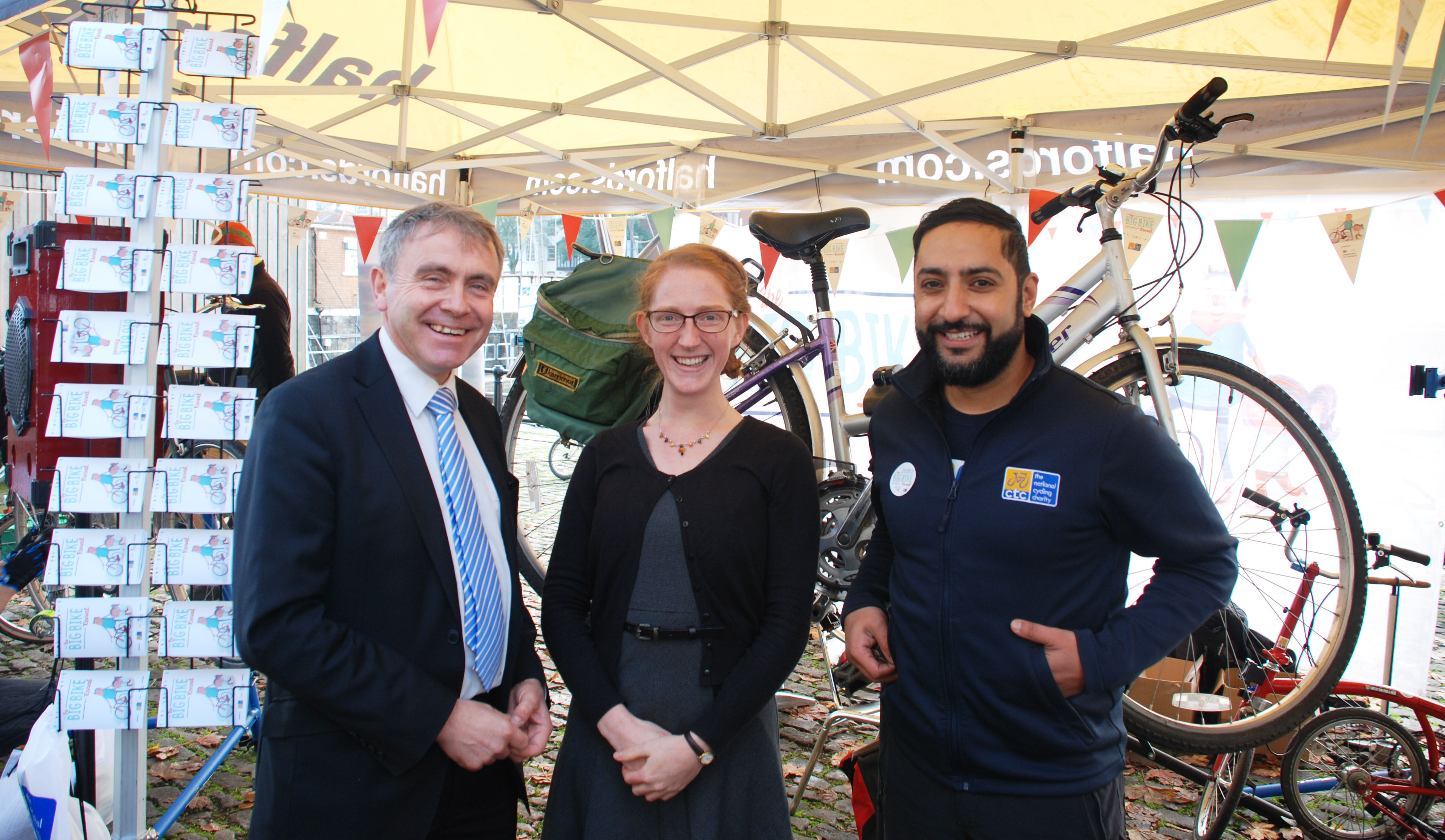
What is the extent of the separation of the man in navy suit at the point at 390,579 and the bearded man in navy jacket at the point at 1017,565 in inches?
25.7

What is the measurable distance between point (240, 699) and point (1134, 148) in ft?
12.5

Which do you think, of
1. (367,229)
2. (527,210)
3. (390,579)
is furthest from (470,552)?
(367,229)

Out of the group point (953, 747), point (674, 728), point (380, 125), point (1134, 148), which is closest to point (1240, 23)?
point (1134, 148)

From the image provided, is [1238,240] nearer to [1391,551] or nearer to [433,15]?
[1391,551]

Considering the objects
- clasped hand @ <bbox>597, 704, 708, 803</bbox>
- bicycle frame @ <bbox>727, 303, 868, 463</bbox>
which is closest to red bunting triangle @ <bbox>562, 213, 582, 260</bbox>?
bicycle frame @ <bbox>727, 303, 868, 463</bbox>

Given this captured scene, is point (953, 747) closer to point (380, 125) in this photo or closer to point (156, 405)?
point (156, 405)

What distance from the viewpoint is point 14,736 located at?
2008 millimetres

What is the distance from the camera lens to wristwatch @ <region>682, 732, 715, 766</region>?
50.2 inches

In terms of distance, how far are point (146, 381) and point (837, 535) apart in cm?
175

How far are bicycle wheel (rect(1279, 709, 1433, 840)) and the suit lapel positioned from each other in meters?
2.59

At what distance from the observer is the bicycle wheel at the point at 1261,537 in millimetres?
2035

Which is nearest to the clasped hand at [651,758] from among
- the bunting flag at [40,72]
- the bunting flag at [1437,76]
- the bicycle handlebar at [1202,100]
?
the bunting flag at [1437,76]

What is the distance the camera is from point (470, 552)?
1244mm

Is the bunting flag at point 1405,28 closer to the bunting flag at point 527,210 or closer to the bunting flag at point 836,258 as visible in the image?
the bunting flag at point 836,258
